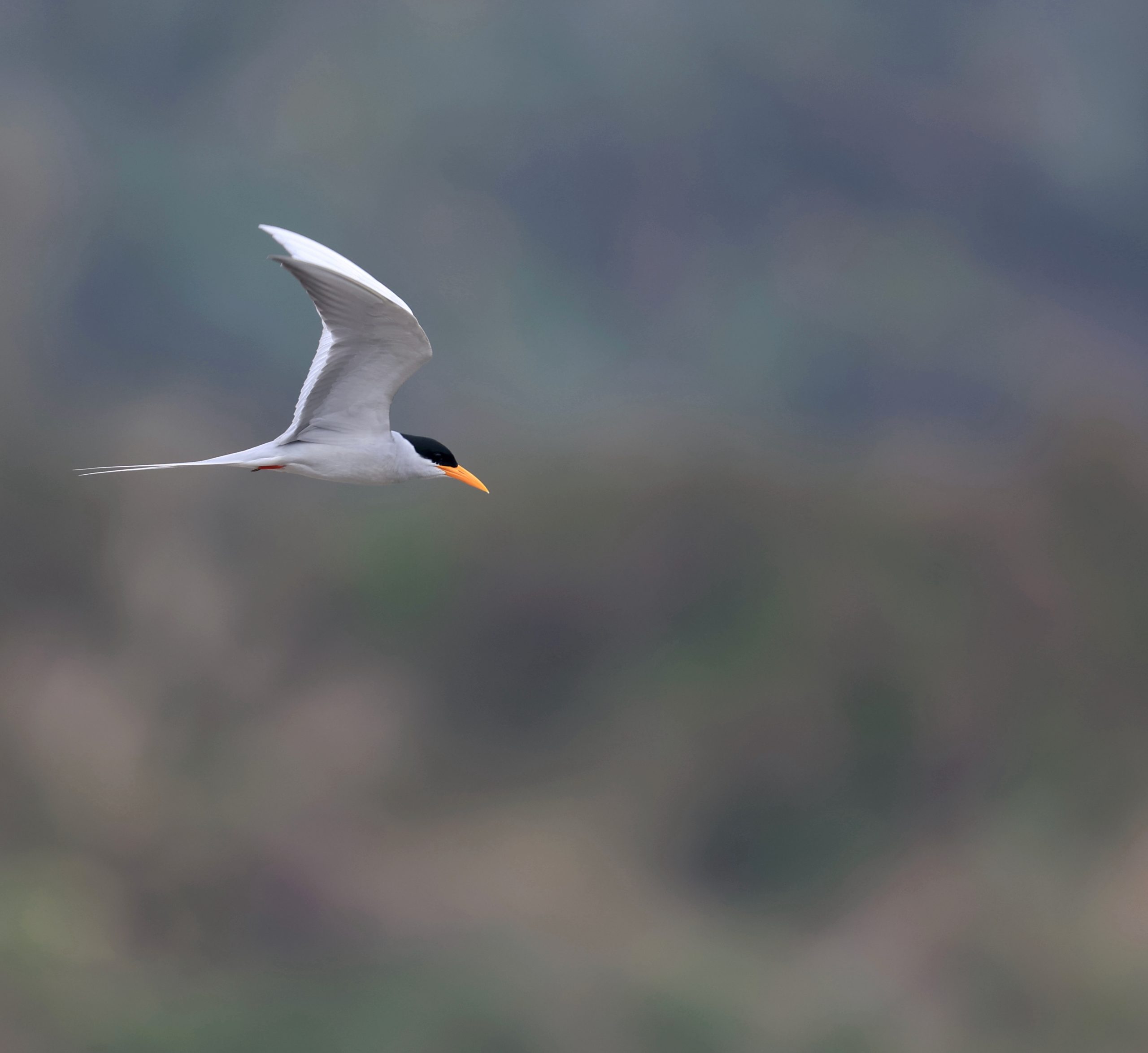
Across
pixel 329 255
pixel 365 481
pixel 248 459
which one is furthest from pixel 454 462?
pixel 329 255

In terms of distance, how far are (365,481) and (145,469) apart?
0.98 m

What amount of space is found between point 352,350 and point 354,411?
256 mm

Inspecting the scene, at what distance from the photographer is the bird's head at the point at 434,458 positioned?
14.6 feet

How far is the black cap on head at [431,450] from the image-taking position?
4469 millimetres

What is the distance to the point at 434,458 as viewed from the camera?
4500 mm

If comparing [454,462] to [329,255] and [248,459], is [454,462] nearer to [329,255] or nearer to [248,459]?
[248,459]

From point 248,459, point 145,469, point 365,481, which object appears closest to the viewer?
point 145,469

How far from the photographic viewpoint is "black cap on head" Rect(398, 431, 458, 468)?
447cm

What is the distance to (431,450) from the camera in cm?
448

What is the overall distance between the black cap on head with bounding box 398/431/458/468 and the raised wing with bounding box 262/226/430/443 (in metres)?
0.16

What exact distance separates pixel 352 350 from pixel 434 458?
584 mm

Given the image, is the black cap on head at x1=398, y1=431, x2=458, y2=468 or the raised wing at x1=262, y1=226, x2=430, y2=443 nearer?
the raised wing at x1=262, y1=226, x2=430, y2=443

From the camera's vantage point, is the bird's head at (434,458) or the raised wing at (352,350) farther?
the bird's head at (434,458)

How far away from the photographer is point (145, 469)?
3.54 meters
